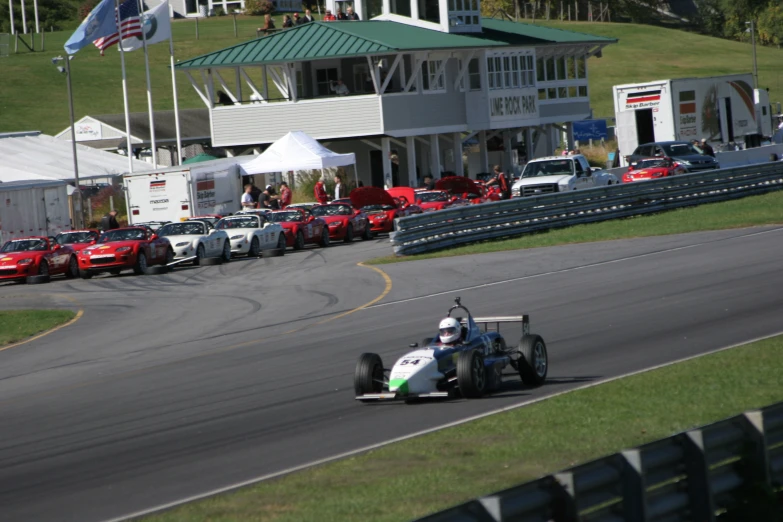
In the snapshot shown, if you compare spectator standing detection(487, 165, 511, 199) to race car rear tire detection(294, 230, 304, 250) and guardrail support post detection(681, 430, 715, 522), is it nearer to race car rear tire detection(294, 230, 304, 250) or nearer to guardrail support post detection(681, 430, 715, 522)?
race car rear tire detection(294, 230, 304, 250)

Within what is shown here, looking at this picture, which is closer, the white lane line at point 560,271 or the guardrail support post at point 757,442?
the guardrail support post at point 757,442

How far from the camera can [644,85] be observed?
52.4m

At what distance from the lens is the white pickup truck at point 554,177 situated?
1471 inches

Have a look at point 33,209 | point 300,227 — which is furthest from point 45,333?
point 33,209

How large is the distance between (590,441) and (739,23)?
143m

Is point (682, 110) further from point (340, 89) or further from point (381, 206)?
point (381, 206)

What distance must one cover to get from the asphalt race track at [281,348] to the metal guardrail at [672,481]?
4.18m

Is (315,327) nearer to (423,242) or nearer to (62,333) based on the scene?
(62,333)

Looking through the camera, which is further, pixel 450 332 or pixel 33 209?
pixel 33 209

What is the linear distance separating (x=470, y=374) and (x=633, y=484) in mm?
6074

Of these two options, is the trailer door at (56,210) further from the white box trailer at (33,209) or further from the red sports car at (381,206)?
the red sports car at (381,206)

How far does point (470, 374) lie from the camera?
456 inches

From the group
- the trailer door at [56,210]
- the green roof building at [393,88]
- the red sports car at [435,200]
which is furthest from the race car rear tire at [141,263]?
the green roof building at [393,88]

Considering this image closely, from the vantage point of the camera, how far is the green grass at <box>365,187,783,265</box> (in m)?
29.2
